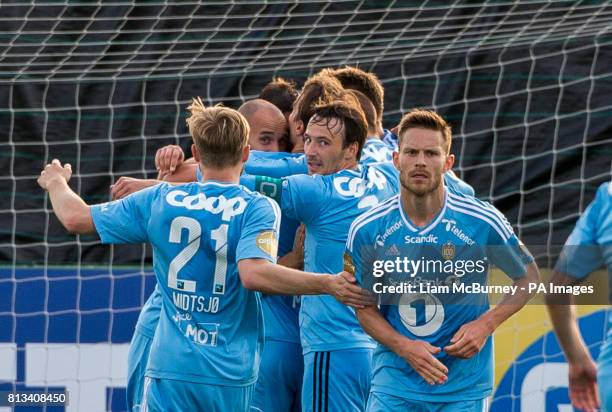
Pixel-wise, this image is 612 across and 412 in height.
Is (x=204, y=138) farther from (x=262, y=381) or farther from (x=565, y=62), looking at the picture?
(x=565, y=62)

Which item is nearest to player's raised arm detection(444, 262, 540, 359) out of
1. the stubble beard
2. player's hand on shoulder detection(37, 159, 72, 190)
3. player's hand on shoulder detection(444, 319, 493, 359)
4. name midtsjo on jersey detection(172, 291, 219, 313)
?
player's hand on shoulder detection(444, 319, 493, 359)

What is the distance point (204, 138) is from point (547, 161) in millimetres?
4142

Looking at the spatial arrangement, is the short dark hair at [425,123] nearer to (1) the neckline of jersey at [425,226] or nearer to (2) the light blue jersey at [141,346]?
(1) the neckline of jersey at [425,226]

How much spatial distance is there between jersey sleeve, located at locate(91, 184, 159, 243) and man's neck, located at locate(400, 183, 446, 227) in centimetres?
98

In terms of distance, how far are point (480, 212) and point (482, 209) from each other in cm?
2

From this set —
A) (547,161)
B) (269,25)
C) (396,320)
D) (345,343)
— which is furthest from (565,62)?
(396,320)

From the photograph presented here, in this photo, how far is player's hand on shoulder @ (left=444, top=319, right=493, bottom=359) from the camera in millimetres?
4594

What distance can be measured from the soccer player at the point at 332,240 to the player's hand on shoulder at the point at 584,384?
189 cm

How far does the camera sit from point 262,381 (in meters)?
5.73

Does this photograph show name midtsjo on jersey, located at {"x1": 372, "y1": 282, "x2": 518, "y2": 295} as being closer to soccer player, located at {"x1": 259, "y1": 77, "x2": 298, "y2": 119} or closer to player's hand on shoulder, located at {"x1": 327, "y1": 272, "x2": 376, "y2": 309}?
player's hand on shoulder, located at {"x1": 327, "y1": 272, "x2": 376, "y2": 309}

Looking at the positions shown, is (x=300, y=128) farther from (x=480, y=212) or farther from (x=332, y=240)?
(x=480, y=212)

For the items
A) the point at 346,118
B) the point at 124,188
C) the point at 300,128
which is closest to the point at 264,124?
the point at 300,128

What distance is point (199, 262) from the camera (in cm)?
451

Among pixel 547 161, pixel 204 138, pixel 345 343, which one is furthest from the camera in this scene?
pixel 547 161
